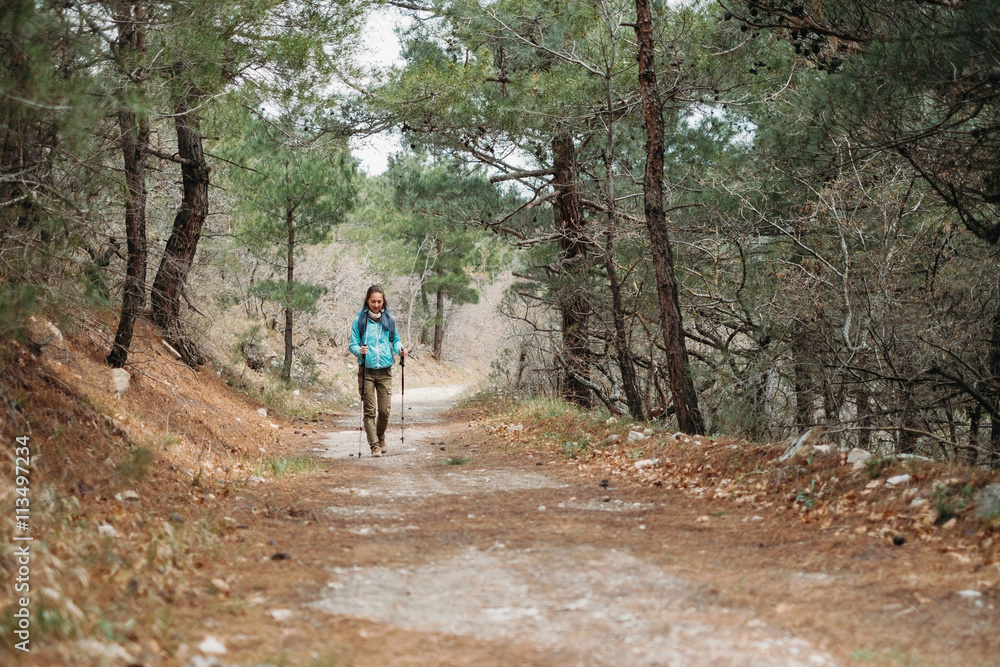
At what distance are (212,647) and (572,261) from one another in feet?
34.8

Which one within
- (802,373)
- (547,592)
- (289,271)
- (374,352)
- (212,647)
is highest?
(289,271)

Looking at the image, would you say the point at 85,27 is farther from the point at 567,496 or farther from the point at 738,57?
the point at 738,57

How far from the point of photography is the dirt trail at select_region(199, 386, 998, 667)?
301 centimetres

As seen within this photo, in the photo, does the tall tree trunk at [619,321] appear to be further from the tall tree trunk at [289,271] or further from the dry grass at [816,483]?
the tall tree trunk at [289,271]

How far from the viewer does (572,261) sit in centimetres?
1300

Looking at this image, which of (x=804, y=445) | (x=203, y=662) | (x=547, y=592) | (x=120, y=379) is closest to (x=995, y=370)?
(x=804, y=445)

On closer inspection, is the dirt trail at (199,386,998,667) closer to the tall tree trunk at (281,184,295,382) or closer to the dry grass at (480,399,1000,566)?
the dry grass at (480,399,1000,566)

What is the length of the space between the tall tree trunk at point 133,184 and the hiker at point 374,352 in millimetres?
2460

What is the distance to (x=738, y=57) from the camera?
36.8 ft

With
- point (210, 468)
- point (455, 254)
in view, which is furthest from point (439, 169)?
point (455, 254)

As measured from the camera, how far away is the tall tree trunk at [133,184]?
253 inches

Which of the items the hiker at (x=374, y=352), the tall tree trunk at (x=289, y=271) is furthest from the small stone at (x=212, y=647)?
the tall tree trunk at (x=289, y=271)

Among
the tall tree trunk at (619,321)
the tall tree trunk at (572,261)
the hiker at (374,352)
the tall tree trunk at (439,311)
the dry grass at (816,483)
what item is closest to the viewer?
the dry grass at (816,483)

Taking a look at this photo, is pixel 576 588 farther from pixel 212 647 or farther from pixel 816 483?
pixel 816 483
